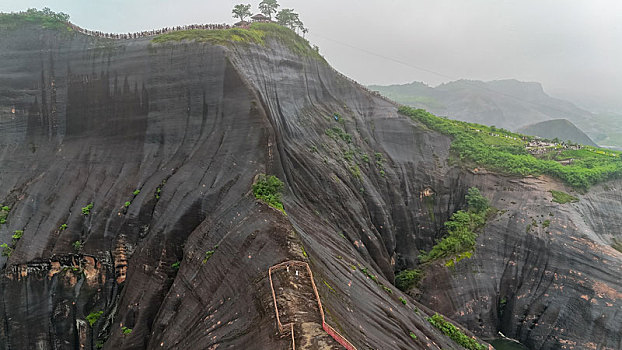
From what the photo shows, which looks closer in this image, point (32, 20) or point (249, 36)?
point (32, 20)

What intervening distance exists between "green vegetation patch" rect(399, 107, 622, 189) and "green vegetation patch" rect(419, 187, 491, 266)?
527 centimetres

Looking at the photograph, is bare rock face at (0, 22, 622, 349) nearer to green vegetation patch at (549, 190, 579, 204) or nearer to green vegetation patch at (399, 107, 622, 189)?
green vegetation patch at (549, 190, 579, 204)

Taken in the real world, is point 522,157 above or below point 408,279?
above

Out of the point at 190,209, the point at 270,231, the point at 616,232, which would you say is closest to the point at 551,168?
the point at 616,232

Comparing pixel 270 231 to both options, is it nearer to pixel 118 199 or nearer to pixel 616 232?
pixel 118 199

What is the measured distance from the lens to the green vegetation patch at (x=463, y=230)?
30.6 meters

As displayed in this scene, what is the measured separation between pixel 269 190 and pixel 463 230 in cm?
2171

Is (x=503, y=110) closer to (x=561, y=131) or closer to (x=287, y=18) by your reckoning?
(x=561, y=131)

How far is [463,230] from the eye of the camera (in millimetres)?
31594

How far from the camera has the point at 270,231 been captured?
1565cm

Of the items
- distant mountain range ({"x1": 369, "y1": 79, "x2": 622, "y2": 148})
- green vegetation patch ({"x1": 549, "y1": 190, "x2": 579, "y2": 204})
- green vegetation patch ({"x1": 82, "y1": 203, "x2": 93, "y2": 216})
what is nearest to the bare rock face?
green vegetation patch ({"x1": 82, "y1": 203, "x2": 93, "y2": 216})

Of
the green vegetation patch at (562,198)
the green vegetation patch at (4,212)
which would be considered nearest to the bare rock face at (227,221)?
the green vegetation patch at (4,212)

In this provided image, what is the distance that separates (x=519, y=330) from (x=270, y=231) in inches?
Answer: 1025

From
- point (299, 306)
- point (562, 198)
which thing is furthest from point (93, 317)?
point (562, 198)
